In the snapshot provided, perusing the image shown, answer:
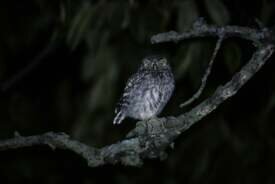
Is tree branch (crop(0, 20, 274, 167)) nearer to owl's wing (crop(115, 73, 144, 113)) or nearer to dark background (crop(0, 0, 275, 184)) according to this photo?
owl's wing (crop(115, 73, 144, 113))

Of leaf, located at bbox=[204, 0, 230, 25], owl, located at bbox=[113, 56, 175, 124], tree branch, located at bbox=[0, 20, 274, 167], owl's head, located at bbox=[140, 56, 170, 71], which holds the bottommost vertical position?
tree branch, located at bbox=[0, 20, 274, 167]

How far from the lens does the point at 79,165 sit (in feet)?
Answer: 29.7

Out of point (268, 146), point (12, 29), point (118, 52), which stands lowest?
point (268, 146)

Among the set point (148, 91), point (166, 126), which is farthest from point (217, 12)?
point (166, 126)

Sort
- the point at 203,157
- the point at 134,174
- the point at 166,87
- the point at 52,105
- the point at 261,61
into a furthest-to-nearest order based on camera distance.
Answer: the point at 52,105 < the point at 134,174 < the point at 203,157 < the point at 166,87 < the point at 261,61

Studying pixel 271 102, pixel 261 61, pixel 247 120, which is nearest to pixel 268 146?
pixel 247 120

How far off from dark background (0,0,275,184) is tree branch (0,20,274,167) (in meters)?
1.06

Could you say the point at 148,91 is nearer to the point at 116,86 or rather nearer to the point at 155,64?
the point at 155,64

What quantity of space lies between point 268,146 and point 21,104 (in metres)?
2.35

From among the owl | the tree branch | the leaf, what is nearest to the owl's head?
the owl

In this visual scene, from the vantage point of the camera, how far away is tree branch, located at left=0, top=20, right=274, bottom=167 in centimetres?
361

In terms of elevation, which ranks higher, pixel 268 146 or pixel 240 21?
pixel 240 21

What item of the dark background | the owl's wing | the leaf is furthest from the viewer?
the dark background

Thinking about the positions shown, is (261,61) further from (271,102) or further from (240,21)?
(271,102)
